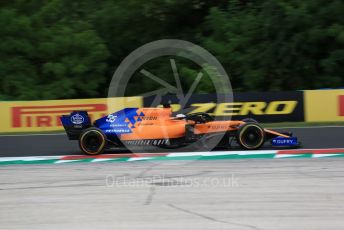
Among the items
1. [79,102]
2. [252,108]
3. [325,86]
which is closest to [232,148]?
[252,108]

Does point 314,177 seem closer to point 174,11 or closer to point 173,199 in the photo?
point 173,199

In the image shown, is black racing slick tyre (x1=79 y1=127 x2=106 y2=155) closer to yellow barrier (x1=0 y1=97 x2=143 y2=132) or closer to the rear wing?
the rear wing

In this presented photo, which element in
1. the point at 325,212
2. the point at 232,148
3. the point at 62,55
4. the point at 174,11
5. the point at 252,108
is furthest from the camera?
the point at 174,11

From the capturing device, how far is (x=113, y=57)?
30.4m

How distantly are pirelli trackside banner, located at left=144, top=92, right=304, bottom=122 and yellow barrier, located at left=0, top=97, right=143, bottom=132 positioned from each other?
250 centimetres

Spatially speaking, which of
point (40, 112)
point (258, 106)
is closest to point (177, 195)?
point (258, 106)

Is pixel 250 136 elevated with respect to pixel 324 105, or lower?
lower

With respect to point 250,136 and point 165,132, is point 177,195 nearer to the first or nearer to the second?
point 165,132

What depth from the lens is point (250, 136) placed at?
11742 millimetres

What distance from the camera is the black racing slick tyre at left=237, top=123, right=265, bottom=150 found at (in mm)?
11633

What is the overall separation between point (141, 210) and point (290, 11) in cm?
2063

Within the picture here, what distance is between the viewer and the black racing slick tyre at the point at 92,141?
11.8 meters

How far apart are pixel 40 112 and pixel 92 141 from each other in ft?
22.9

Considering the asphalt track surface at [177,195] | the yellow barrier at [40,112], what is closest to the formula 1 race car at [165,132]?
the asphalt track surface at [177,195]
